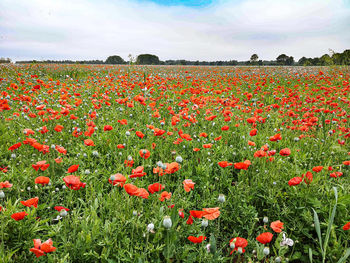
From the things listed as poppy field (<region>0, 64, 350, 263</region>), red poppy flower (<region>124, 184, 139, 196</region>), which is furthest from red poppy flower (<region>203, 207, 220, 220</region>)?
red poppy flower (<region>124, 184, 139, 196</region>)

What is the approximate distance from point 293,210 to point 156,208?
4.39ft

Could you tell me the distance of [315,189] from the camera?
2.23 m

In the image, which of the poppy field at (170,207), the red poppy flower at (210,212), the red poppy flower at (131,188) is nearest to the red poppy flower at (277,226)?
the poppy field at (170,207)

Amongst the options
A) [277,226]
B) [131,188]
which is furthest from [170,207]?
[277,226]

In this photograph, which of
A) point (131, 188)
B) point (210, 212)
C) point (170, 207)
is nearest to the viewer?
point (210, 212)

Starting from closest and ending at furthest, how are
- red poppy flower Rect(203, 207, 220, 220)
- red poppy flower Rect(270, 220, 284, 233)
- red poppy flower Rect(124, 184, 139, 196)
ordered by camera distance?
red poppy flower Rect(203, 207, 220, 220)
red poppy flower Rect(124, 184, 139, 196)
red poppy flower Rect(270, 220, 284, 233)

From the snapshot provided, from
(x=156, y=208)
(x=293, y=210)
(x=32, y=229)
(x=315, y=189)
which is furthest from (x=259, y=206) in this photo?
(x=32, y=229)

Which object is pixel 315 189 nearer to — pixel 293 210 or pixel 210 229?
pixel 293 210

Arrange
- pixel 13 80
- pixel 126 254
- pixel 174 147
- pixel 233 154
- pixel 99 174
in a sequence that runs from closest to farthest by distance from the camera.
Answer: pixel 126 254 < pixel 99 174 < pixel 233 154 < pixel 174 147 < pixel 13 80

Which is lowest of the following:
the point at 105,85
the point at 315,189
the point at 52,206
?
the point at 52,206

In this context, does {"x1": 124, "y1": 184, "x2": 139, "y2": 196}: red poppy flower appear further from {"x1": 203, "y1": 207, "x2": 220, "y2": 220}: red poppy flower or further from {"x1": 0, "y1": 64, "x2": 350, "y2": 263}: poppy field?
{"x1": 203, "y1": 207, "x2": 220, "y2": 220}: red poppy flower

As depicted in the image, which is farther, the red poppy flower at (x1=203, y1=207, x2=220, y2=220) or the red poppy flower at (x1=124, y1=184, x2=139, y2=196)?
the red poppy flower at (x1=124, y1=184, x2=139, y2=196)

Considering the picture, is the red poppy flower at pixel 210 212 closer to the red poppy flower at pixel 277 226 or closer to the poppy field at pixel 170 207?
the poppy field at pixel 170 207

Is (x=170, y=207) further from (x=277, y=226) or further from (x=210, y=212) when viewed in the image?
(x=277, y=226)
